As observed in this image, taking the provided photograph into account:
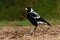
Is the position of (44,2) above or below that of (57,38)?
below

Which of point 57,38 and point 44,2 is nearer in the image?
point 57,38

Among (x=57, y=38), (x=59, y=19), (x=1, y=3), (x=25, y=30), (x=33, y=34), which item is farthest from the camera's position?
(x=1, y=3)

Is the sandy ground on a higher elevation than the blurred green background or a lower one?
higher

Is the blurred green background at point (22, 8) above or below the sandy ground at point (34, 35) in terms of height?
below

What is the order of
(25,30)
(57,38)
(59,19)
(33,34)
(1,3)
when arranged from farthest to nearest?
1. (1,3)
2. (59,19)
3. (25,30)
4. (33,34)
5. (57,38)

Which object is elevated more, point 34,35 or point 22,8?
point 34,35

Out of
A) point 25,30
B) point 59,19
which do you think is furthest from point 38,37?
point 59,19

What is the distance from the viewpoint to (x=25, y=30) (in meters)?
11.2

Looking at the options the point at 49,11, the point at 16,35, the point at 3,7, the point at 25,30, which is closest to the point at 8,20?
the point at 3,7

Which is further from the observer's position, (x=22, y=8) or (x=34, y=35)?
(x=22, y=8)

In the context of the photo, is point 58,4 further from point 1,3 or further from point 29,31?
point 29,31

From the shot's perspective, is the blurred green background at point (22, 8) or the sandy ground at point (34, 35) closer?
the sandy ground at point (34, 35)

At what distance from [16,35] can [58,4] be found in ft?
25.6

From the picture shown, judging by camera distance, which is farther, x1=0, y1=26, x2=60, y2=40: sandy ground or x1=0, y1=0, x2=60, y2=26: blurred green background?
x1=0, y1=0, x2=60, y2=26: blurred green background
